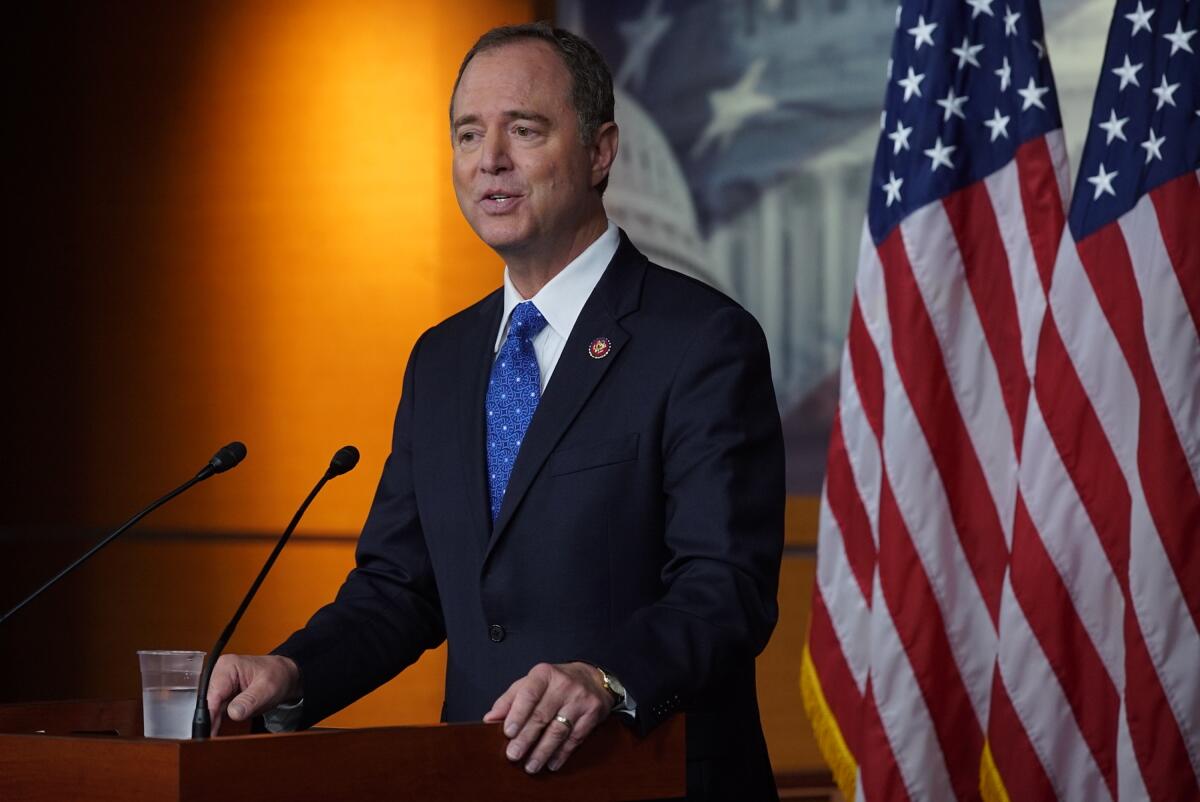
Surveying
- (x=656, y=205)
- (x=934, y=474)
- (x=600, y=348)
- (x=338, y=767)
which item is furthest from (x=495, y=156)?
(x=656, y=205)

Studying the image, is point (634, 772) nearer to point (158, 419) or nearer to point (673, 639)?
point (673, 639)

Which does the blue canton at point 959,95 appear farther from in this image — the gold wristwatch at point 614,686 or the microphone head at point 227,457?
the gold wristwatch at point 614,686

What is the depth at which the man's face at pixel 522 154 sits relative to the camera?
2029 millimetres

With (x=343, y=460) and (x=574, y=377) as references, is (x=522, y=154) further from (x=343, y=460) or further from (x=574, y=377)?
(x=343, y=460)

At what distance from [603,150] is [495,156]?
176 millimetres

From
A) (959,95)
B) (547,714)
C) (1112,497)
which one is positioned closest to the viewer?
(547,714)

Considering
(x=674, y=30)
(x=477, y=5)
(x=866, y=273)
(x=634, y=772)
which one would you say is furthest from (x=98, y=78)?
(x=634, y=772)

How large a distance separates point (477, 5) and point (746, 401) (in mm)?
2845

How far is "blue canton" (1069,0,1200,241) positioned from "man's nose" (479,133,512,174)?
1797mm

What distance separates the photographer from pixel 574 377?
1.95m

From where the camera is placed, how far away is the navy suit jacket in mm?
1808

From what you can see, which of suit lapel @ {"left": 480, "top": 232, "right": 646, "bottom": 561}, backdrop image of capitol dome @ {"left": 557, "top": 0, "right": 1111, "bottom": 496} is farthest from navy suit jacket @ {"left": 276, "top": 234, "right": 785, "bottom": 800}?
backdrop image of capitol dome @ {"left": 557, "top": 0, "right": 1111, "bottom": 496}

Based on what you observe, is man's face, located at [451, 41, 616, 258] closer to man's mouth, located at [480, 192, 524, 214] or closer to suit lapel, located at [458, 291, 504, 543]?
man's mouth, located at [480, 192, 524, 214]

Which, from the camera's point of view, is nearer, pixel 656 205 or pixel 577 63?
pixel 577 63
